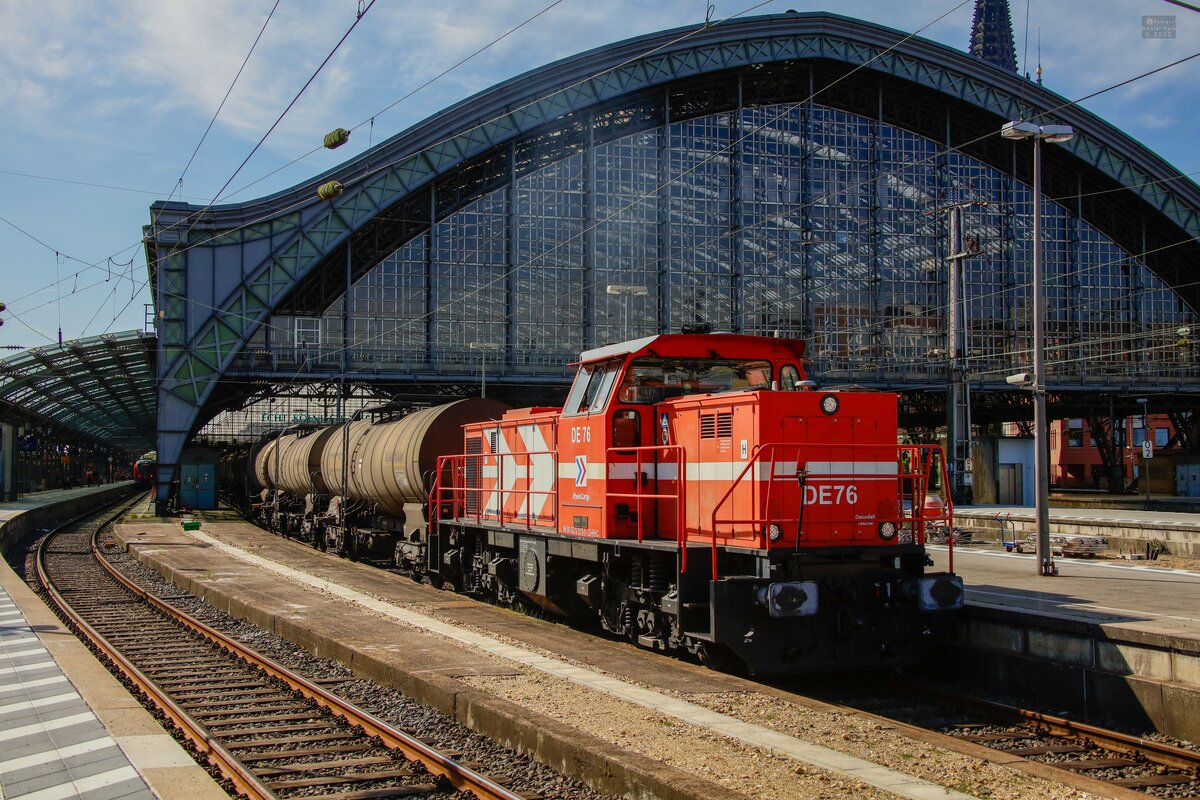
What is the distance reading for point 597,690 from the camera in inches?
383

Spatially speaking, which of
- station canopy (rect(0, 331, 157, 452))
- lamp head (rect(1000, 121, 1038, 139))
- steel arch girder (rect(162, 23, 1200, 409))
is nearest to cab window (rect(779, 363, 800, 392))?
lamp head (rect(1000, 121, 1038, 139))

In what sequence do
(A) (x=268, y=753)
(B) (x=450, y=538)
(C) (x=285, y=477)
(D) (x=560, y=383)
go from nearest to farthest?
1. (A) (x=268, y=753)
2. (B) (x=450, y=538)
3. (C) (x=285, y=477)
4. (D) (x=560, y=383)

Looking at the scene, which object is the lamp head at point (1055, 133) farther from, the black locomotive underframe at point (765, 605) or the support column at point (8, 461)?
the support column at point (8, 461)

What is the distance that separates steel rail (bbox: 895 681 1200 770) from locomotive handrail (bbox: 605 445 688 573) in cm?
304

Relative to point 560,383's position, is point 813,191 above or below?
above

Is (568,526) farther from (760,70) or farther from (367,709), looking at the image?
(760,70)

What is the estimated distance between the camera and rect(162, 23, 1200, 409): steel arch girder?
4747 cm

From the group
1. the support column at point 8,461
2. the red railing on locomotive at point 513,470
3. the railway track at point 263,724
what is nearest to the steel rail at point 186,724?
the railway track at point 263,724

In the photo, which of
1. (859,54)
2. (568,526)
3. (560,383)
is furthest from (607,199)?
(568,526)

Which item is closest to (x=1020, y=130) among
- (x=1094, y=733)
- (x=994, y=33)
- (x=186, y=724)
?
(x=1094, y=733)

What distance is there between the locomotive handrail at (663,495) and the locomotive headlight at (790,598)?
103 centimetres

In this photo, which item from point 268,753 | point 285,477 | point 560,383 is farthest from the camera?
point 560,383

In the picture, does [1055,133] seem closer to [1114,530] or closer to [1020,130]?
[1020,130]

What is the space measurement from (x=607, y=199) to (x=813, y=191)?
433 inches
